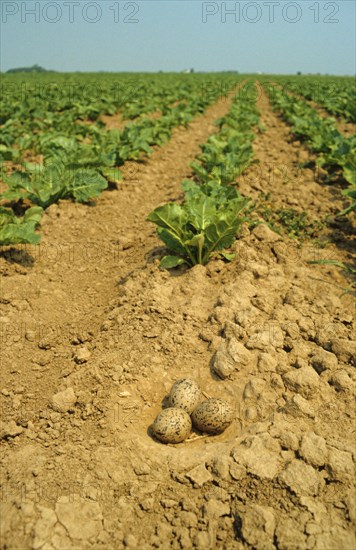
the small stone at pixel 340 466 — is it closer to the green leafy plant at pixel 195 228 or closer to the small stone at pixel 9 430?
the small stone at pixel 9 430

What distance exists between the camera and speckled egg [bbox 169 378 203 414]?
282cm

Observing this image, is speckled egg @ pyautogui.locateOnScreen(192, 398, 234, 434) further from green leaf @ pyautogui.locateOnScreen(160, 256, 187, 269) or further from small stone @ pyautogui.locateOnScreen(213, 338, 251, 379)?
green leaf @ pyautogui.locateOnScreen(160, 256, 187, 269)

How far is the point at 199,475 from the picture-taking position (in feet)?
7.90

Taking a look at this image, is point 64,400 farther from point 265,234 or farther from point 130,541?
point 265,234

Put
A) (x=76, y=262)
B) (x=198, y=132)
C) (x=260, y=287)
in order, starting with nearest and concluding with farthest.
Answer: (x=260, y=287)
(x=76, y=262)
(x=198, y=132)

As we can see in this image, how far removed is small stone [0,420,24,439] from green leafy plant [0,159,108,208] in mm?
3415

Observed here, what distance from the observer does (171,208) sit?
4.15 metres

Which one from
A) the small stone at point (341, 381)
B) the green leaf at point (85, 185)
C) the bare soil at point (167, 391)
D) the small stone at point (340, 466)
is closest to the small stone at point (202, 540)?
the bare soil at point (167, 391)

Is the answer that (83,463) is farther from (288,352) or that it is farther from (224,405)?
(288,352)

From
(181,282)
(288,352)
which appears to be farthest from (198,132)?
(288,352)

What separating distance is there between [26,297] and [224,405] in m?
2.30

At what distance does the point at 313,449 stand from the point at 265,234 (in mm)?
2581

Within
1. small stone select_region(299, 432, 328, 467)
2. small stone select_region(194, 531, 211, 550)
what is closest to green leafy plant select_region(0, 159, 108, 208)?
small stone select_region(299, 432, 328, 467)

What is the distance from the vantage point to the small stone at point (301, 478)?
7.45 ft
